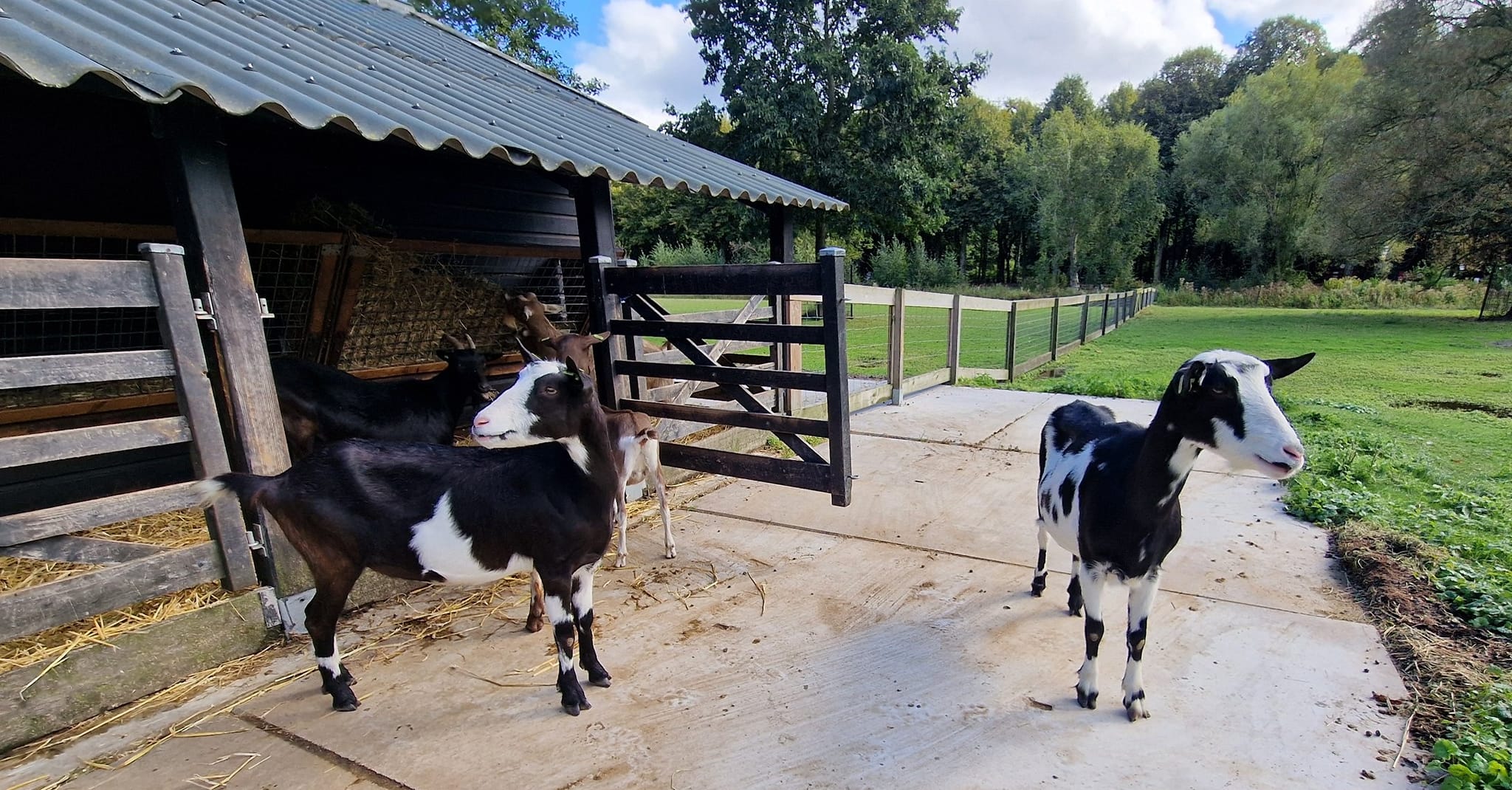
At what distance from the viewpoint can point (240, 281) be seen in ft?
9.18

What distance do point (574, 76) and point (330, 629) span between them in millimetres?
A: 28001

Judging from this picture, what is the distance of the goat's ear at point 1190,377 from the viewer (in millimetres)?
2182

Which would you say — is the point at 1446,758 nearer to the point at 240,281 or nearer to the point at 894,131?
the point at 240,281

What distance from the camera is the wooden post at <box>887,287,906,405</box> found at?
7371mm

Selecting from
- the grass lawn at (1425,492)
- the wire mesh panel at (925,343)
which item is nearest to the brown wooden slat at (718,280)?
the grass lawn at (1425,492)

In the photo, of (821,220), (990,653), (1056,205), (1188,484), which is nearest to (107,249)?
(990,653)

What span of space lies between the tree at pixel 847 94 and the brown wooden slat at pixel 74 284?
2104cm

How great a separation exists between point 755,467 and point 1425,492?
4438 mm

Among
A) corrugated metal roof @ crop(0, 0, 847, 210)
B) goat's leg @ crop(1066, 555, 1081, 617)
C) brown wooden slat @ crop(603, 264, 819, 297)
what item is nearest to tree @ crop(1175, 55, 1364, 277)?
corrugated metal roof @ crop(0, 0, 847, 210)

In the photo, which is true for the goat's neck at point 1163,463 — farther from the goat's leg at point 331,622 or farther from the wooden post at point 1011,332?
the wooden post at point 1011,332

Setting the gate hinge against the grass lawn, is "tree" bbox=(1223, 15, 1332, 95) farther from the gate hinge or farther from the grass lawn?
the gate hinge

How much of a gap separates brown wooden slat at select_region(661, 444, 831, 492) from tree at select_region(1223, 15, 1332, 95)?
6425 cm

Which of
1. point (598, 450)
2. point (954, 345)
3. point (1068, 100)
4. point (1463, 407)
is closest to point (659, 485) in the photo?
point (598, 450)

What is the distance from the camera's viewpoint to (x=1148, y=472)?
2.35m
